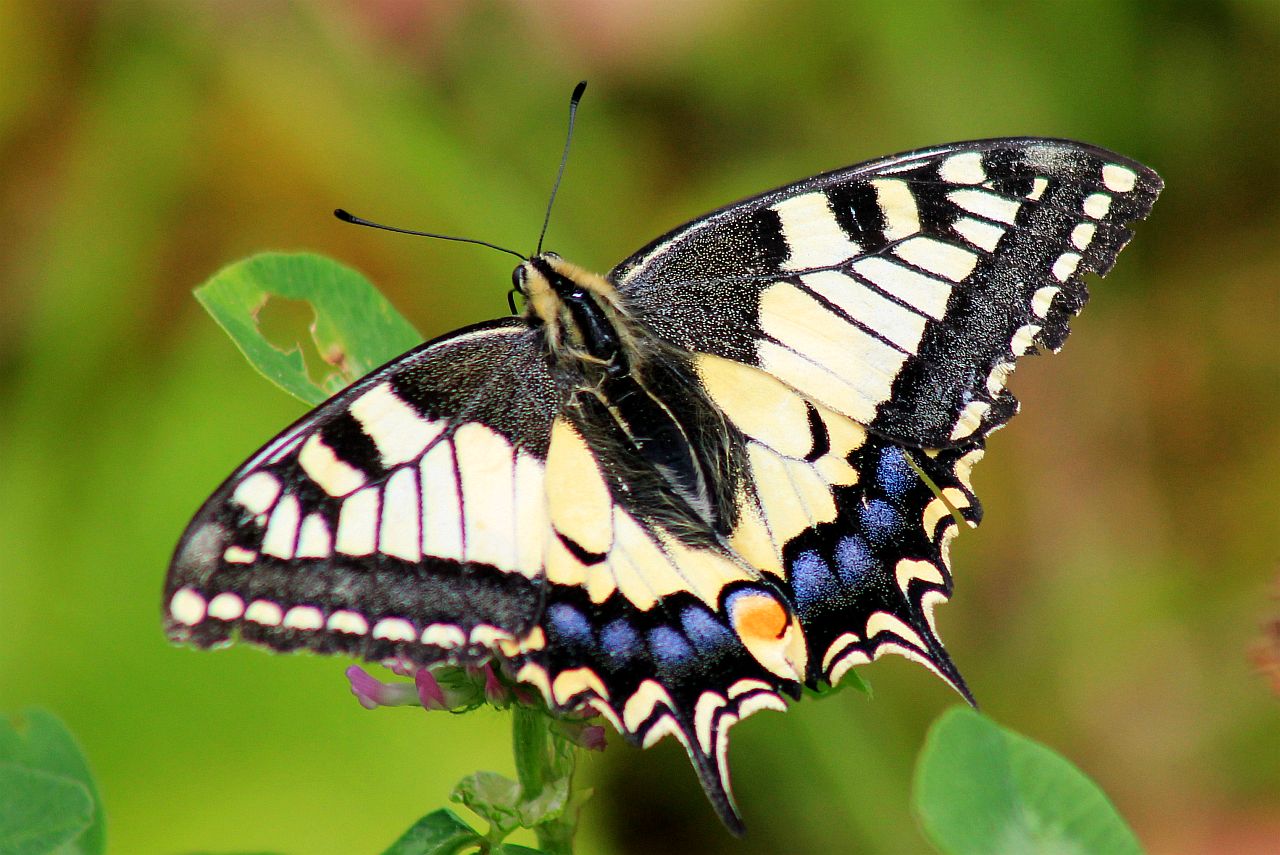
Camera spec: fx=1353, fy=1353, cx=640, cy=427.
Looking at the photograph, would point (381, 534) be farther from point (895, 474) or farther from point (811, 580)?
point (895, 474)

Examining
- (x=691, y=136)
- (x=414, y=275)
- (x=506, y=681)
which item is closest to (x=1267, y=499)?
(x=691, y=136)

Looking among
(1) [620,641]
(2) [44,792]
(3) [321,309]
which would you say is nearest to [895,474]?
(1) [620,641]

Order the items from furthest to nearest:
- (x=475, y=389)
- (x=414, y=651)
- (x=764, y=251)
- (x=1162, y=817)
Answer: (x=1162, y=817)
(x=764, y=251)
(x=475, y=389)
(x=414, y=651)

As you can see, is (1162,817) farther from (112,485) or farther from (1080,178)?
(112,485)

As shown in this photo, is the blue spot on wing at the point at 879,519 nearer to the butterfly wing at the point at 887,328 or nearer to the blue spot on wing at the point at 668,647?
the butterfly wing at the point at 887,328

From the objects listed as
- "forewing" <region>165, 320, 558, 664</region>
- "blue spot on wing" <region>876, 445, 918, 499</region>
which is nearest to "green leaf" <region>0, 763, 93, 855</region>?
"forewing" <region>165, 320, 558, 664</region>
